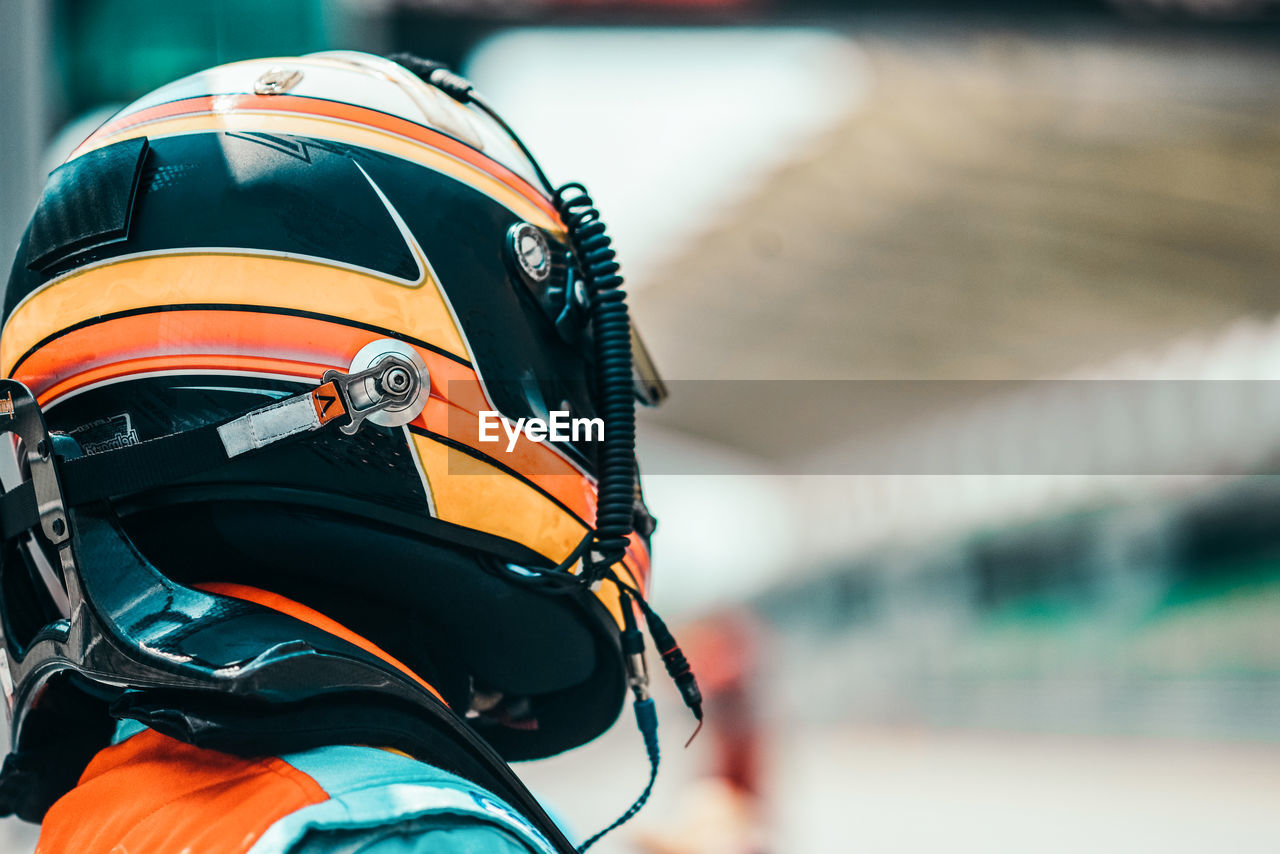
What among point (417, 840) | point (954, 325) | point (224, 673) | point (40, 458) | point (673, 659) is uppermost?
point (40, 458)

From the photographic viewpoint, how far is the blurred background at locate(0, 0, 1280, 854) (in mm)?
6332

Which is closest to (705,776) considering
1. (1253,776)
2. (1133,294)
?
(1253,776)

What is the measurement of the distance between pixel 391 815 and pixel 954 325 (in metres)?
15.9

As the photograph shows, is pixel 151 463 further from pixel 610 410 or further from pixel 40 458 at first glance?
pixel 610 410

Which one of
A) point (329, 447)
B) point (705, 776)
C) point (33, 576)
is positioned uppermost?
point (329, 447)

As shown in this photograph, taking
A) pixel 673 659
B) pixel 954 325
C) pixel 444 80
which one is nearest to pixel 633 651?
pixel 673 659

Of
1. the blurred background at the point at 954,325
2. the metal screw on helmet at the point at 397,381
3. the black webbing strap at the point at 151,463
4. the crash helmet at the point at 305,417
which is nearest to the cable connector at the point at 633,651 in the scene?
the crash helmet at the point at 305,417

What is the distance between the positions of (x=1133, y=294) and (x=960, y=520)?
229 inches

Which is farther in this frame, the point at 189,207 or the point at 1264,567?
the point at 1264,567

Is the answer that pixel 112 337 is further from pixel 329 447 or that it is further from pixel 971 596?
pixel 971 596

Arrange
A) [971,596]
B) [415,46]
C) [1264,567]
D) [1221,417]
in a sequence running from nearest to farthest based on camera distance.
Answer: [415,46]
[1264,567]
[1221,417]
[971,596]

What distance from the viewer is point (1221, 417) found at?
13.4 metres

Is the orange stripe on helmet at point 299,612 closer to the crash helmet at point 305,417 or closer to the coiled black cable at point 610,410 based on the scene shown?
the crash helmet at point 305,417

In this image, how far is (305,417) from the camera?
1.03m
